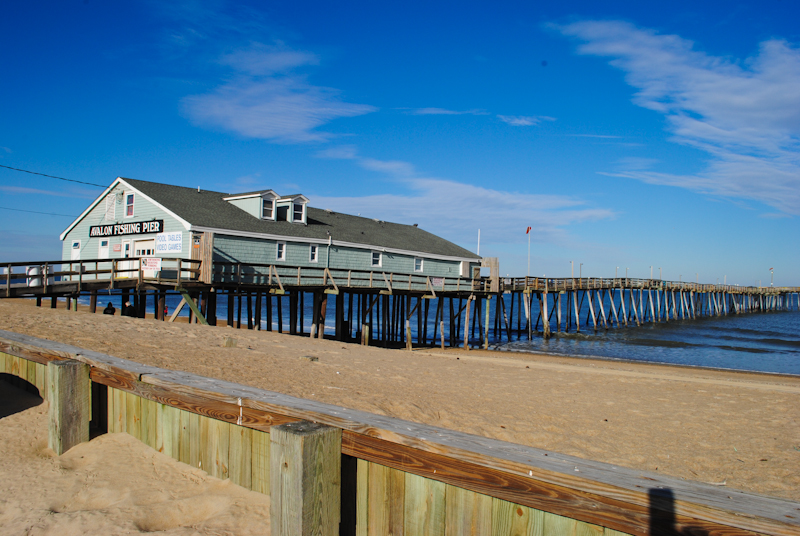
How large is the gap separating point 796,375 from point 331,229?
82.1 ft

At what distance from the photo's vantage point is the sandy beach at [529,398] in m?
8.40

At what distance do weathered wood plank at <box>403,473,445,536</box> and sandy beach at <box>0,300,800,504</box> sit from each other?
11.8 ft

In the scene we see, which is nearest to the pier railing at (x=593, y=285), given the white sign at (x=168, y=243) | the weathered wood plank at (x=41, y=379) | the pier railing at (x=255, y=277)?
the pier railing at (x=255, y=277)

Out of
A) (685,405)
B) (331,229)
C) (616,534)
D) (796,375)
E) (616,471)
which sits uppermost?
(331,229)

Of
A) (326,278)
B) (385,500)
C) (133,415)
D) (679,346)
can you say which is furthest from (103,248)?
(679,346)

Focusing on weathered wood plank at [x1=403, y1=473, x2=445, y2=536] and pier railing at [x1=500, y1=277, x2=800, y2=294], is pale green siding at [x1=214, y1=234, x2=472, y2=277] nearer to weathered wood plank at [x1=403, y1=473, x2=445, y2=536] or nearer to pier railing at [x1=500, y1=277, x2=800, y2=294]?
pier railing at [x1=500, y1=277, x2=800, y2=294]

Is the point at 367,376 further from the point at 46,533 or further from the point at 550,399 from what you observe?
the point at 46,533

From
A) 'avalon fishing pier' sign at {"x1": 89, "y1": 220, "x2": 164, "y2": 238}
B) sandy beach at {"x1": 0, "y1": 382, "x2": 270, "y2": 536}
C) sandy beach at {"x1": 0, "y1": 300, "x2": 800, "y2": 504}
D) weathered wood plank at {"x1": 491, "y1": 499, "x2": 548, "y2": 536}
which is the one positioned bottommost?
sandy beach at {"x1": 0, "y1": 300, "x2": 800, "y2": 504}

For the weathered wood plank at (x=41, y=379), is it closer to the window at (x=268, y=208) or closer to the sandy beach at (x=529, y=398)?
the sandy beach at (x=529, y=398)

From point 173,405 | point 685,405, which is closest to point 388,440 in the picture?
point 173,405

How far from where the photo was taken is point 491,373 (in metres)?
14.9

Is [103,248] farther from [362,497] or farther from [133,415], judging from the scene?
[362,497]

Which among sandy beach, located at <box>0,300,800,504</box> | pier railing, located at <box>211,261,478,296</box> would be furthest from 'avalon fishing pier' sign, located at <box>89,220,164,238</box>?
sandy beach, located at <box>0,300,800,504</box>

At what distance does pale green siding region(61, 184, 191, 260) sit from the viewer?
24.0m
